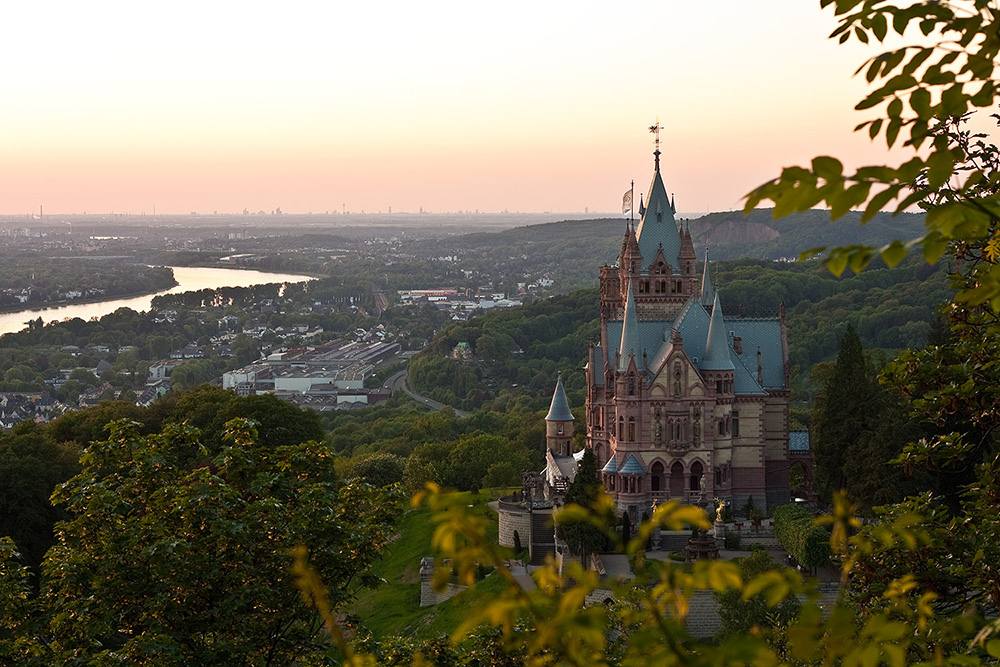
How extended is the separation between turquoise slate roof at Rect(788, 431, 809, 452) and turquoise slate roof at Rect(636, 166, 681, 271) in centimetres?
976

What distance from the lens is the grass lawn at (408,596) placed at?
43.8 metres

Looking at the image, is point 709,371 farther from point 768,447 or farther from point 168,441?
point 168,441

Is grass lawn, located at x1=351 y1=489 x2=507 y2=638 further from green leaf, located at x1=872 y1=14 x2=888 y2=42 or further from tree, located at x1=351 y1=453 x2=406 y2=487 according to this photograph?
green leaf, located at x1=872 y1=14 x2=888 y2=42

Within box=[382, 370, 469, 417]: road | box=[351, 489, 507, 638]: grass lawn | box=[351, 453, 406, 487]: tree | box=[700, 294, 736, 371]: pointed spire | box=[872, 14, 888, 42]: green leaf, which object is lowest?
box=[382, 370, 469, 417]: road

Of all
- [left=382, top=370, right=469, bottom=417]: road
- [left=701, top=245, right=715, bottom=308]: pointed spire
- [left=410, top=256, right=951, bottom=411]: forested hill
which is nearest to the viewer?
[left=701, top=245, right=715, bottom=308]: pointed spire

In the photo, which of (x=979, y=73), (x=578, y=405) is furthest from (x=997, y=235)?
(x=578, y=405)

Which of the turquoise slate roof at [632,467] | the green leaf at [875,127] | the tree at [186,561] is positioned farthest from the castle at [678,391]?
the green leaf at [875,127]

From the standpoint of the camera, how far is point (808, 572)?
145 feet

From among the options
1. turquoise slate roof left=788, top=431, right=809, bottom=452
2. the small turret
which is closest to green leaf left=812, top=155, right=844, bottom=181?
turquoise slate roof left=788, top=431, right=809, bottom=452

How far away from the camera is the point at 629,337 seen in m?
50.8

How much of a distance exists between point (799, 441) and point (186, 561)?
41.8 m

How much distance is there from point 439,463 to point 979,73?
63.5m

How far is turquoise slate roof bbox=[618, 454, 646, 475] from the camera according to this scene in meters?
49.2

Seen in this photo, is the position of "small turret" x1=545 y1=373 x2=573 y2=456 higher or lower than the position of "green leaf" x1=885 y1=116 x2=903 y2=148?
lower
